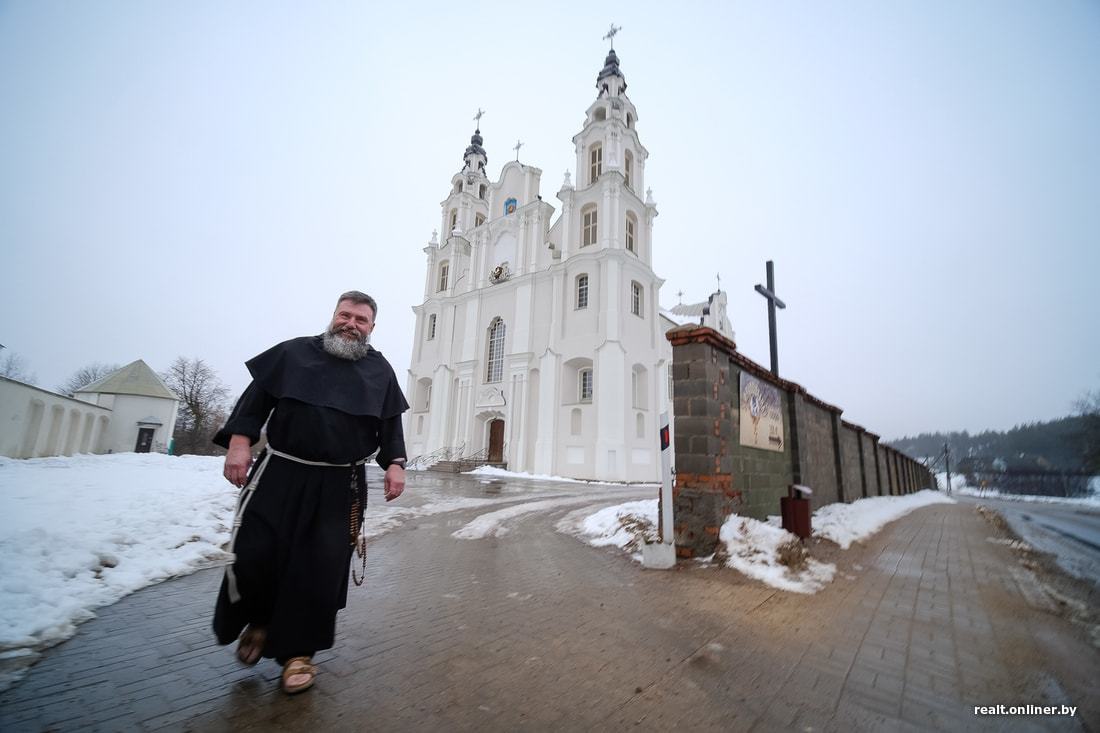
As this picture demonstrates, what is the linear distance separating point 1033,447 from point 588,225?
94.7 metres

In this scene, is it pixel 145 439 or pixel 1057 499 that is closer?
pixel 145 439

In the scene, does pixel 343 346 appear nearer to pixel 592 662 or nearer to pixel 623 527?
pixel 592 662

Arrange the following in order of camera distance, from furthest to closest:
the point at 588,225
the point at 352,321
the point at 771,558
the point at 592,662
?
the point at 588,225 < the point at 771,558 < the point at 352,321 < the point at 592,662

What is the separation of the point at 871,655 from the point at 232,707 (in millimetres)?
3332

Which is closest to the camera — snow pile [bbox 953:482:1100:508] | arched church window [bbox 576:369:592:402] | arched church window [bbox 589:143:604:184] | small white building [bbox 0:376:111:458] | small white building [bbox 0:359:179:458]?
small white building [bbox 0:376:111:458]

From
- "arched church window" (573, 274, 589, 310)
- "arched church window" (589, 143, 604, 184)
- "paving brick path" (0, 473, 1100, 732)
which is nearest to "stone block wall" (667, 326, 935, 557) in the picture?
"paving brick path" (0, 473, 1100, 732)

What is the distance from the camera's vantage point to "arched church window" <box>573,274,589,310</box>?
2475cm

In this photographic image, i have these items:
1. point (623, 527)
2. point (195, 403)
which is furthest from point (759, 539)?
point (195, 403)

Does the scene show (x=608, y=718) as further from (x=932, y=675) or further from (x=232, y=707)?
(x=932, y=675)

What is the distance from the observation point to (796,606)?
3.43 m

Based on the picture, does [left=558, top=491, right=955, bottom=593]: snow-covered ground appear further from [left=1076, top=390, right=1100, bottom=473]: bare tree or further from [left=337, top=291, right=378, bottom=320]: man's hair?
[left=1076, top=390, right=1100, bottom=473]: bare tree

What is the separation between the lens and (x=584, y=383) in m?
24.4

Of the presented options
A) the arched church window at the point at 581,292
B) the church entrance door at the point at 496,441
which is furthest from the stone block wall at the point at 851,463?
the church entrance door at the point at 496,441

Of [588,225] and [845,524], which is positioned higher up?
[588,225]
